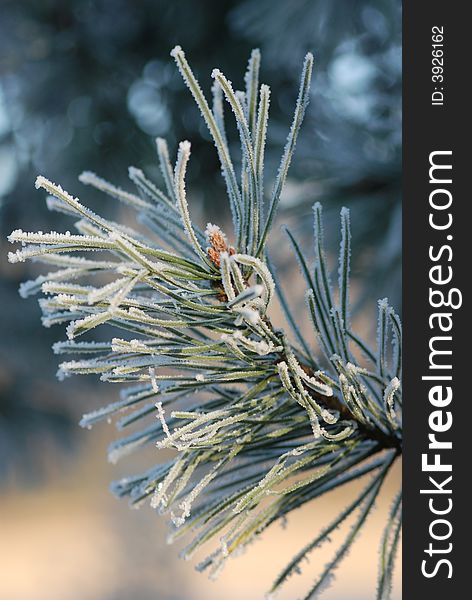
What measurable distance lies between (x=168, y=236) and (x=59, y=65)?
40 centimetres

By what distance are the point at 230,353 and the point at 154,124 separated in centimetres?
40

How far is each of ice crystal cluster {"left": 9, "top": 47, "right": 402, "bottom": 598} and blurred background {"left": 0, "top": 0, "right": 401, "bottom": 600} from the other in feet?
0.63

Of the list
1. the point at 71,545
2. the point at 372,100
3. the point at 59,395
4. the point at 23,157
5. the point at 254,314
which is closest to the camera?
the point at 254,314

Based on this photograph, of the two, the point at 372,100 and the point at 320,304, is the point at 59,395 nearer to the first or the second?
the point at 372,100

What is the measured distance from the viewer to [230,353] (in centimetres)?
18

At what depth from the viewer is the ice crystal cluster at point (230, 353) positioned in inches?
6.3

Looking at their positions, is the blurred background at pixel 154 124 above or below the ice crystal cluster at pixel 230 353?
above

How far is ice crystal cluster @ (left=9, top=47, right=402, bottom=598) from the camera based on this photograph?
0.16 metres

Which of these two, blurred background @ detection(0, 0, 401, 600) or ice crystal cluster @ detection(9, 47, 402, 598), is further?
blurred background @ detection(0, 0, 401, 600)

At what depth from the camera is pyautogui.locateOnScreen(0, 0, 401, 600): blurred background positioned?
43 centimetres

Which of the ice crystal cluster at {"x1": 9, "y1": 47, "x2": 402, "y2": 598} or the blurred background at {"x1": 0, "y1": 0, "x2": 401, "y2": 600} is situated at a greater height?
the blurred background at {"x1": 0, "y1": 0, "x2": 401, "y2": 600}

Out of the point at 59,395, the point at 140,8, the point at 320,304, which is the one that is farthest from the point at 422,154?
the point at 59,395

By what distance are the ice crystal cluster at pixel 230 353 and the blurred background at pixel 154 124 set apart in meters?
0.19

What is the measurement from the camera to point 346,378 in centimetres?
18
